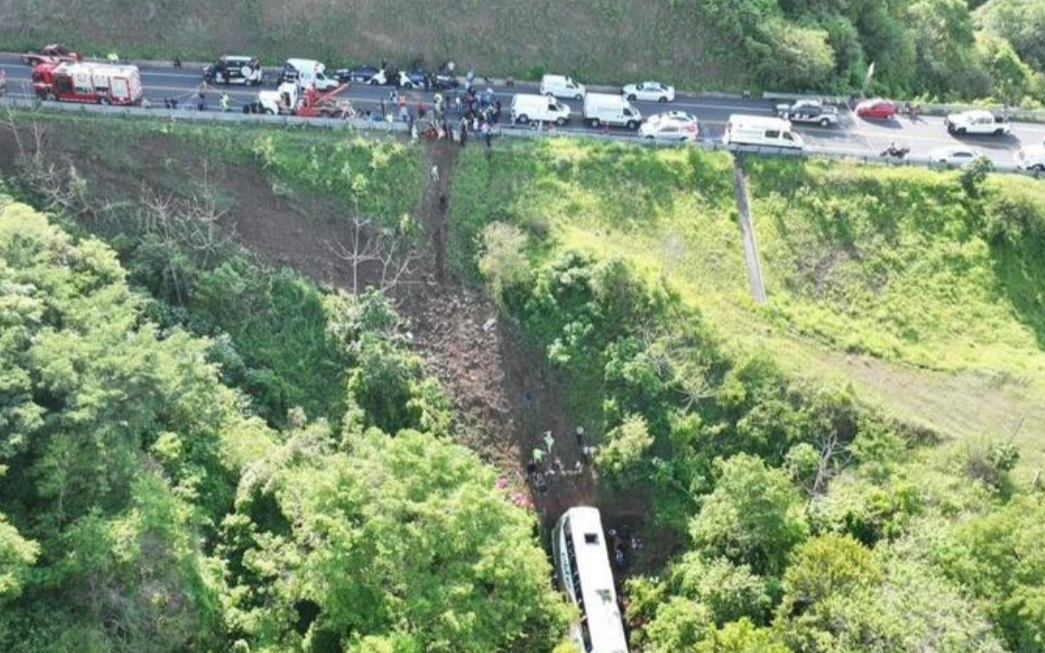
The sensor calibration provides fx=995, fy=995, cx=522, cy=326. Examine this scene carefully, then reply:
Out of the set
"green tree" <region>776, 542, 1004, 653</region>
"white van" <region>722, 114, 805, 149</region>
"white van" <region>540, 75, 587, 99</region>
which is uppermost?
"white van" <region>540, 75, 587, 99</region>

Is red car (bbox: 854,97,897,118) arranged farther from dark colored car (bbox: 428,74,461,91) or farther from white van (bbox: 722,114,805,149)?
dark colored car (bbox: 428,74,461,91)

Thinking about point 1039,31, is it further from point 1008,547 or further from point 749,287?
point 1008,547

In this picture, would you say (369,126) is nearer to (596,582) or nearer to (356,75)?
(356,75)

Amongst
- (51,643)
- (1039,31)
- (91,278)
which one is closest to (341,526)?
(51,643)

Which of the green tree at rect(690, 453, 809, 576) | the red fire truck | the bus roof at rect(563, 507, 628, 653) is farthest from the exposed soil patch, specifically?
the green tree at rect(690, 453, 809, 576)

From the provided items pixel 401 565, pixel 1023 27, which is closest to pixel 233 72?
pixel 401 565

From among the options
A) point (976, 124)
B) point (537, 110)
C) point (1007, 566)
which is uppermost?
point (537, 110)
